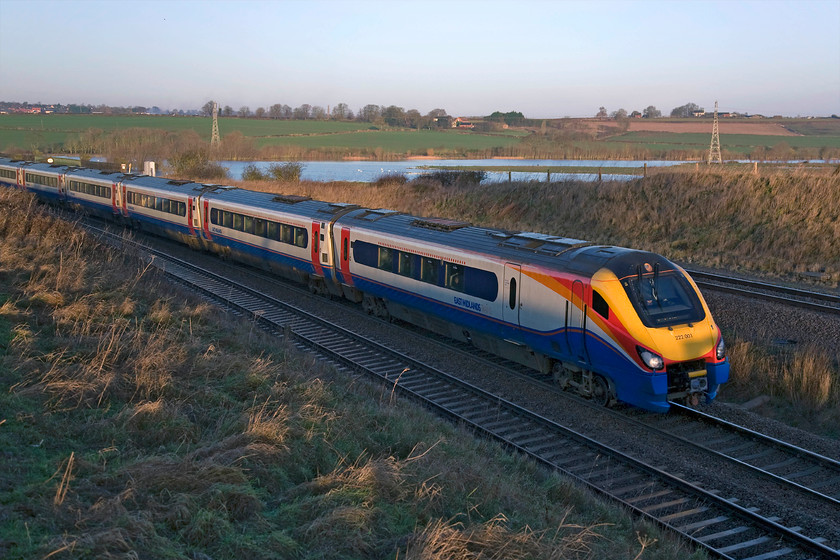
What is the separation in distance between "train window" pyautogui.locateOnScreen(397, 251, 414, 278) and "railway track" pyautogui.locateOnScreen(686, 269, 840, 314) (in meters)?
8.21

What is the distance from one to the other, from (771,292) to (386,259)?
10.4 metres

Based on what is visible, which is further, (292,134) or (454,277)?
(292,134)

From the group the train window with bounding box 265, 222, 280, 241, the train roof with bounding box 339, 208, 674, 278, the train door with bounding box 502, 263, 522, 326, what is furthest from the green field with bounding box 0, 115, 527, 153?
the train door with bounding box 502, 263, 522, 326

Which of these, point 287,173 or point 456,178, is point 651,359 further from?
point 287,173

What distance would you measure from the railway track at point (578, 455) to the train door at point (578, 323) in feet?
4.36

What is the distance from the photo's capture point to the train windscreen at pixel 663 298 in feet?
36.6

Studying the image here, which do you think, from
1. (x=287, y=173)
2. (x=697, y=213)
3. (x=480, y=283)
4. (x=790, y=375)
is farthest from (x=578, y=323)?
(x=287, y=173)

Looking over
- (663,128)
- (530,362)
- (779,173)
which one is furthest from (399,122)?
(530,362)

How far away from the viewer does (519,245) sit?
13547 mm

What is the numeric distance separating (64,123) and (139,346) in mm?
129879

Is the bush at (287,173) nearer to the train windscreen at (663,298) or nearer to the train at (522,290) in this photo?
the train at (522,290)

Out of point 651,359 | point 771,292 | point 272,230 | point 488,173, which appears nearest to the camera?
point 651,359

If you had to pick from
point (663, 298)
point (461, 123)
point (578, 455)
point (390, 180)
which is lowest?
point (578, 455)

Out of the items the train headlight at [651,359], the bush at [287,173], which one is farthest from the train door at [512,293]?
the bush at [287,173]
